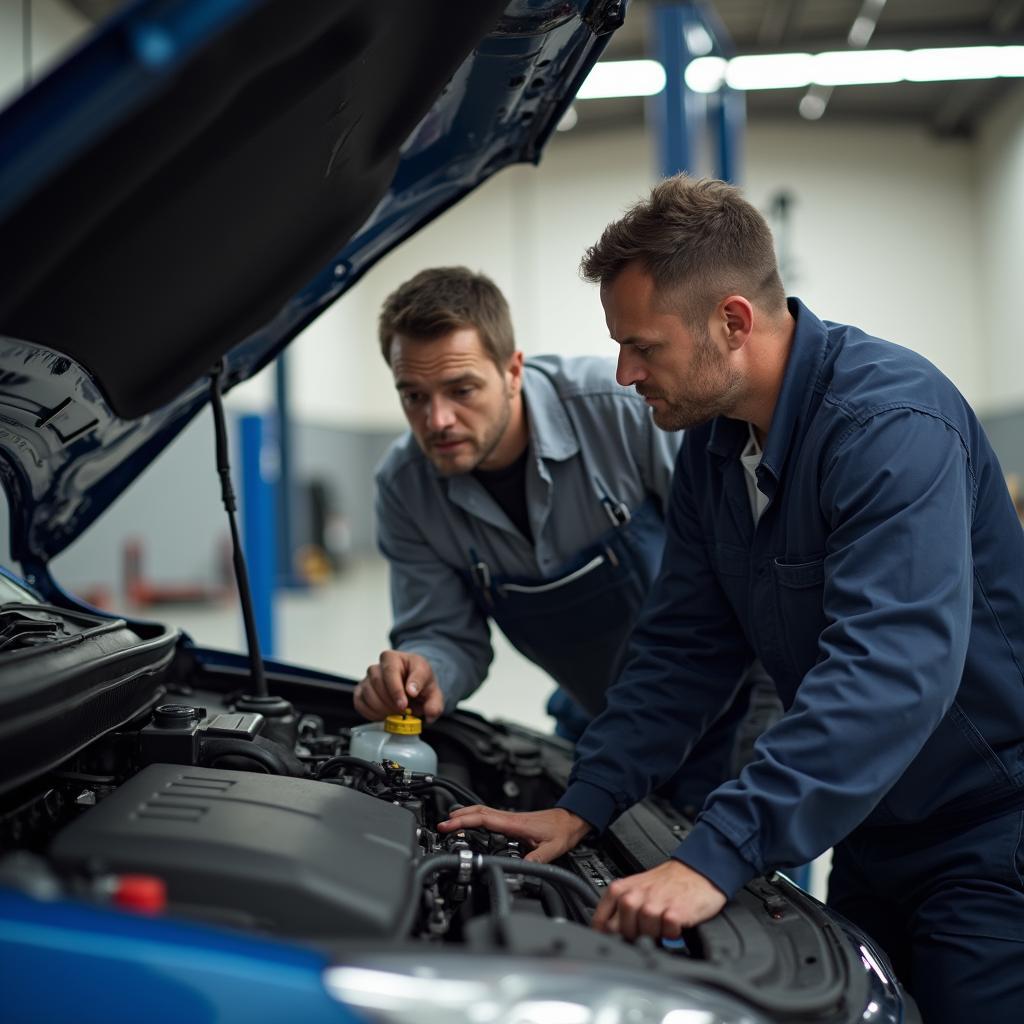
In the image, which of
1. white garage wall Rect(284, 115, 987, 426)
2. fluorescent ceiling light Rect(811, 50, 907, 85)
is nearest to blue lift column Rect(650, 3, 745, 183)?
fluorescent ceiling light Rect(811, 50, 907, 85)

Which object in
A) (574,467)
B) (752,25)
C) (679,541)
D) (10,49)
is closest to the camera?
(679,541)

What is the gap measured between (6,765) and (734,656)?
97 centimetres

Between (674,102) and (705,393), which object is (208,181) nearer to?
(705,393)

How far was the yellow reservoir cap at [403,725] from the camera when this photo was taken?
56.4 inches

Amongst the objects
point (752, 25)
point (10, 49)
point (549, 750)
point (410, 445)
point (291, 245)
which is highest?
point (752, 25)

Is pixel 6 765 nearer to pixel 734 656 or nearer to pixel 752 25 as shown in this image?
pixel 734 656

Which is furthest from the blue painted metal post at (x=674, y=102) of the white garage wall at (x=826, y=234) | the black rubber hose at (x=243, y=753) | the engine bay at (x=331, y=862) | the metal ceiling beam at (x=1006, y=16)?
the white garage wall at (x=826, y=234)

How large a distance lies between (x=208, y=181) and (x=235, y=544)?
634mm

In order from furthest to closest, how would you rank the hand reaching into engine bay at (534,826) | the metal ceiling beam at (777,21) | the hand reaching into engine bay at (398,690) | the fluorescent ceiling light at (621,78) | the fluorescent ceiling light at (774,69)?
the metal ceiling beam at (777,21)
the fluorescent ceiling light at (774,69)
the fluorescent ceiling light at (621,78)
the hand reaching into engine bay at (398,690)
the hand reaching into engine bay at (534,826)

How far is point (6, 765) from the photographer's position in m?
0.89

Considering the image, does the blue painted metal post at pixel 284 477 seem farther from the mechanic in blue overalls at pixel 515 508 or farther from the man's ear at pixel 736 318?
the man's ear at pixel 736 318

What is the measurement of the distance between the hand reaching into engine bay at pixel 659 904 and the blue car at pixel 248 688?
0.03m

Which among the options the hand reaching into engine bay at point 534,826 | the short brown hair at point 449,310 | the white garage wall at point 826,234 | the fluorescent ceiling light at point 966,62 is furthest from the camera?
the white garage wall at point 826,234

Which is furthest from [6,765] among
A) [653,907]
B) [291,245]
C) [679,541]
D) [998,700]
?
[998,700]
